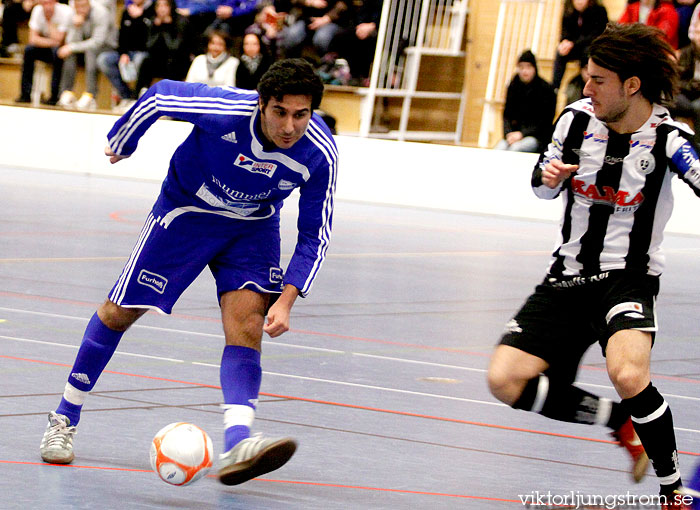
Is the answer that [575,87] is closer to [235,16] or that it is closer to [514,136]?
[514,136]

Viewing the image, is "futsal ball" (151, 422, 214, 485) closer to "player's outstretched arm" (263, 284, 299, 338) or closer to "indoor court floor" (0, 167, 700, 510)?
"indoor court floor" (0, 167, 700, 510)

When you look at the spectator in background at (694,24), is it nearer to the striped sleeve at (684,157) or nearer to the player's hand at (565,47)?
the player's hand at (565,47)

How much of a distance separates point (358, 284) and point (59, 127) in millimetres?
9925

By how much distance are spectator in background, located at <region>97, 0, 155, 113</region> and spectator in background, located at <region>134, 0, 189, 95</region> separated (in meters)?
0.18

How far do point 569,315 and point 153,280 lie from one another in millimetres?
1493

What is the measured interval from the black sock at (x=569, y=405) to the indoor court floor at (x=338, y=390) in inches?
9.1

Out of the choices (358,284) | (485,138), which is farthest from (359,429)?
(485,138)

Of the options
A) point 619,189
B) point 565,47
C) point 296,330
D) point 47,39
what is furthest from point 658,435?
point 47,39

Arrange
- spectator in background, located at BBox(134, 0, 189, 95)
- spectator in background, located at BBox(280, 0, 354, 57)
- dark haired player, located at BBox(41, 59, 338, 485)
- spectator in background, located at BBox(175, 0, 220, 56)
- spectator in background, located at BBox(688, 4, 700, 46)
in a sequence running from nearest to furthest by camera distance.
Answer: dark haired player, located at BBox(41, 59, 338, 485) → spectator in background, located at BBox(688, 4, 700, 46) → spectator in background, located at BBox(280, 0, 354, 57) → spectator in background, located at BBox(134, 0, 189, 95) → spectator in background, located at BBox(175, 0, 220, 56)

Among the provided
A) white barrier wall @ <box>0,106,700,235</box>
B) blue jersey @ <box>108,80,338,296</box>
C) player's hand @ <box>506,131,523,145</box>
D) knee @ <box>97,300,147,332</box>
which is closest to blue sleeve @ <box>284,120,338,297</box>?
blue jersey @ <box>108,80,338,296</box>

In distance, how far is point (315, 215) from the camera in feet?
14.4

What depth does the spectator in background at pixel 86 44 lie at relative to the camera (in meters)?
19.0

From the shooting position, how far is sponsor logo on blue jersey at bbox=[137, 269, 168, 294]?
4340 millimetres

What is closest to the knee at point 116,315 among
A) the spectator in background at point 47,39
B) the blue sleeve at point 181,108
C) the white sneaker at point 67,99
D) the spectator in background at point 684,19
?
the blue sleeve at point 181,108
